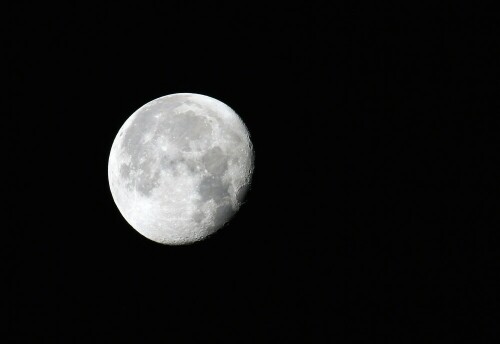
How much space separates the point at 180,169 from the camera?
3609mm

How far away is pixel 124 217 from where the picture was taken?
13.6 ft

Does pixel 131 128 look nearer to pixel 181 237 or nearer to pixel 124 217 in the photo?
pixel 124 217

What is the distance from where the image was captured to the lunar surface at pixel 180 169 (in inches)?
143

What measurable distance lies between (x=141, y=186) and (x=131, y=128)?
2.16 ft

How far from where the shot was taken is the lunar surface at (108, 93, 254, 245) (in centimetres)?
364

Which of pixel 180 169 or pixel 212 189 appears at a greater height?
pixel 180 169

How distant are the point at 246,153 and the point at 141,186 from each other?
1.12 metres

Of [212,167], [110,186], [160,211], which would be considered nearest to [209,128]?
[212,167]

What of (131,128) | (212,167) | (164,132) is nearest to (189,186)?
(212,167)

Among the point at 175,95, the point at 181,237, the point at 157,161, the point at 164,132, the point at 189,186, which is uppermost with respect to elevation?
the point at 175,95

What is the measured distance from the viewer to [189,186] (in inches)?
143

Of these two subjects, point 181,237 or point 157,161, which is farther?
point 181,237

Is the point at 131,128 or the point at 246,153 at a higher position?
the point at 131,128

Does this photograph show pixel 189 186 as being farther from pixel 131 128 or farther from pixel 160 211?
pixel 131 128
